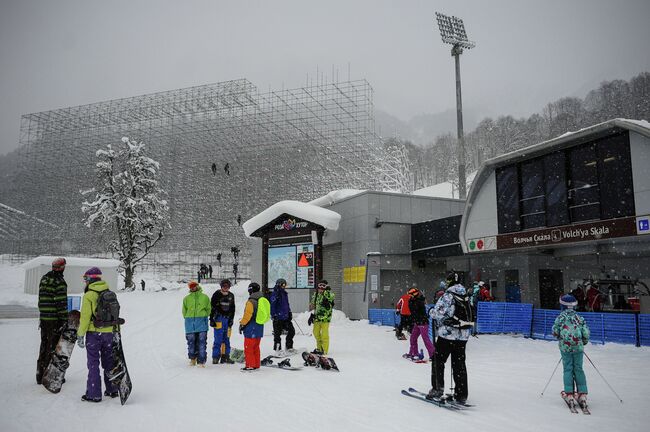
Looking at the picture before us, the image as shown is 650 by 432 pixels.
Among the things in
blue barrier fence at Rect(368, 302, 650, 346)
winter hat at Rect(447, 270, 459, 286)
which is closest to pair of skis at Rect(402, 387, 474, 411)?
winter hat at Rect(447, 270, 459, 286)

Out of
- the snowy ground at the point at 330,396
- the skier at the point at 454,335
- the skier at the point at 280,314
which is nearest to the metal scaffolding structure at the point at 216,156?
the skier at the point at 280,314

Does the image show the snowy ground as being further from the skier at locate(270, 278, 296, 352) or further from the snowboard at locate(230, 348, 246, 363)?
the skier at locate(270, 278, 296, 352)

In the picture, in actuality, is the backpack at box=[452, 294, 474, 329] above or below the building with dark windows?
below

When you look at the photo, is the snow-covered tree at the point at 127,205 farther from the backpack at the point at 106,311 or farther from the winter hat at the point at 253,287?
the backpack at the point at 106,311

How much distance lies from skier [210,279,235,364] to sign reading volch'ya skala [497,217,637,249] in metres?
9.38

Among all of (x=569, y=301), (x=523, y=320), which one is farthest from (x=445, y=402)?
(x=523, y=320)

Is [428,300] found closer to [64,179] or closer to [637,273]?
[637,273]

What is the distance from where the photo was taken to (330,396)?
672cm

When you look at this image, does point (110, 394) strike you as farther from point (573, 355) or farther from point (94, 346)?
point (573, 355)

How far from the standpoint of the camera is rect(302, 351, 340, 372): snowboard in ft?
28.8

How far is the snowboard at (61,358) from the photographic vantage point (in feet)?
22.3

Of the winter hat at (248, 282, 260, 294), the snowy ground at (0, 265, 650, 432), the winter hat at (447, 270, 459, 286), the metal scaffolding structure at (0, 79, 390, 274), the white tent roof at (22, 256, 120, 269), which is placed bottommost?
the snowy ground at (0, 265, 650, 432)

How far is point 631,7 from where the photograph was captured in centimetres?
19412

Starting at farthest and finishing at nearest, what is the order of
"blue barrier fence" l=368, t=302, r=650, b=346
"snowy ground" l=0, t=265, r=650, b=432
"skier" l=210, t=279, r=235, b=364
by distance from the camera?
1. "blue barrier fence" l=368, t=302, r=650, b=346
2. "skier" l=210, t=279, r=235, b=364
3. "snowy ground" l=0, t=265, r=650, b=432
